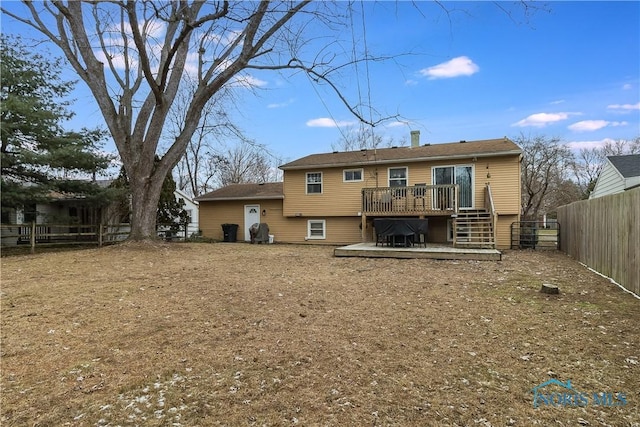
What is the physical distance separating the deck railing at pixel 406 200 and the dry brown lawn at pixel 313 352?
6.27 metres

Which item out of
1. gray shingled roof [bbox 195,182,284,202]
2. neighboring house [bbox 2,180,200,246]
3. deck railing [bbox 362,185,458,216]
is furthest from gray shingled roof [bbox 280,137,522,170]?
neighboring house [bbox 2,180,200,246]

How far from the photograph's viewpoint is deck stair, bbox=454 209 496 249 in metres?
11.0

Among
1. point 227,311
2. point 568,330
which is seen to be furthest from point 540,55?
point 227,311

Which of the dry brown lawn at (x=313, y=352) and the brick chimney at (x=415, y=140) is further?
the brick chimney at (x=415, y=140)

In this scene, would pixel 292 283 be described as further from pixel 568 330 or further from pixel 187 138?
pixel 187 138

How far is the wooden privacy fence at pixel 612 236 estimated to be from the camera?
5301 mm

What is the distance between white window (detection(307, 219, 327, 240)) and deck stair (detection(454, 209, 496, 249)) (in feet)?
19.2

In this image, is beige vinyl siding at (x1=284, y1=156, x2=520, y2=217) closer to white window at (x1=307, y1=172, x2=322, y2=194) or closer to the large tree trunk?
white window at (x1=307, y1=172, x2=322, y2=194)

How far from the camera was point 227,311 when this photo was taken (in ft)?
15.3

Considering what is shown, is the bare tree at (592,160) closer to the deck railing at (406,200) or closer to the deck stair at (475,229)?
the deck stair at (475,229)

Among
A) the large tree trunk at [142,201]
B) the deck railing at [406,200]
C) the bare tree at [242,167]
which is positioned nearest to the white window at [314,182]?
the deck railing at [406,200]

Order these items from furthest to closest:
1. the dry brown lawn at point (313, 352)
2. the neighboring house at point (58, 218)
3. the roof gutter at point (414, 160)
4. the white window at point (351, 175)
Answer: the white window at point (351, 175) → the neighboring house at point (58, 218) → the roof gutter at point (414, 160) → the dry brown lawn at point (313, 352)

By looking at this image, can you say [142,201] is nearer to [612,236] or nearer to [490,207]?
[490,207]

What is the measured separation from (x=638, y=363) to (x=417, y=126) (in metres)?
4.57
